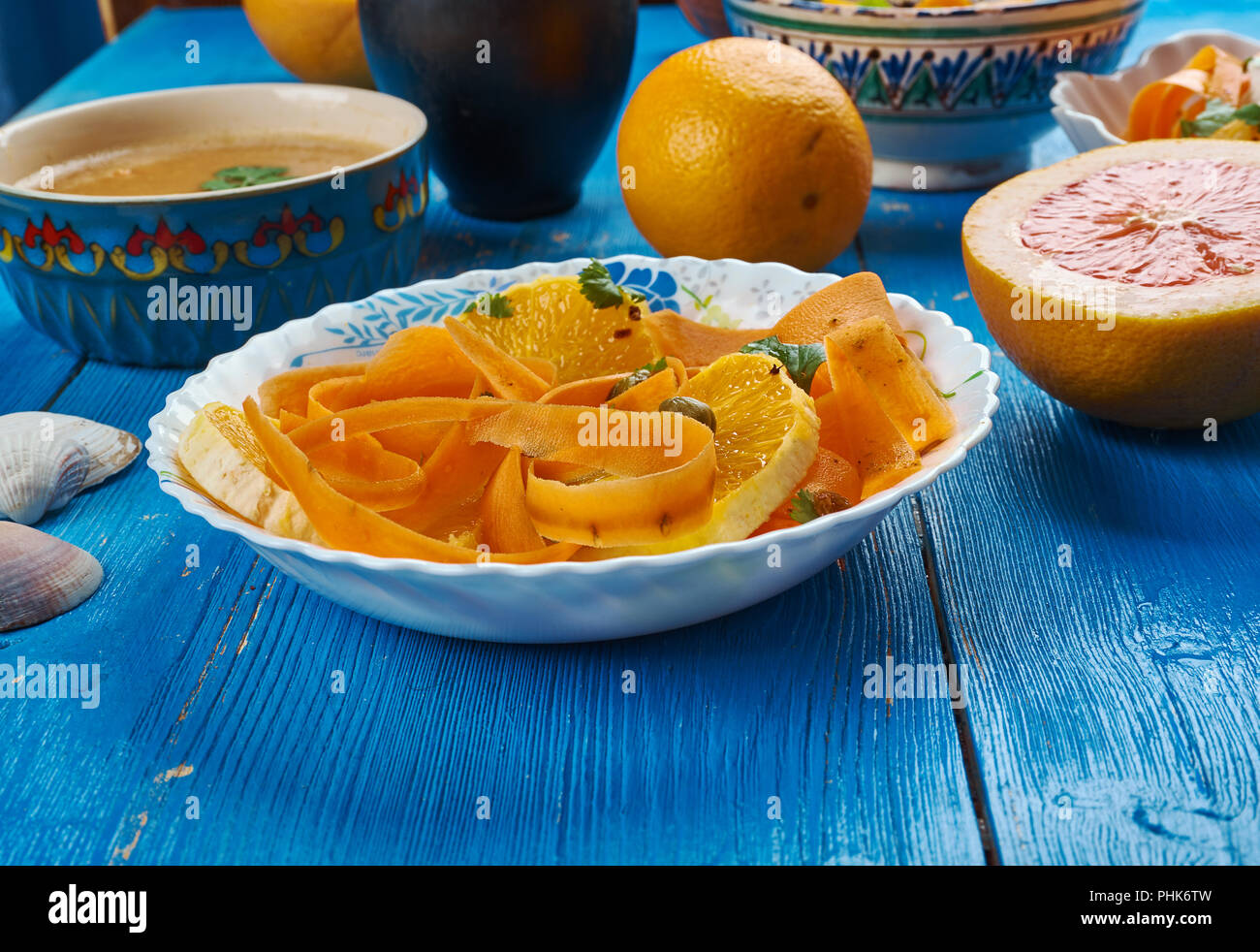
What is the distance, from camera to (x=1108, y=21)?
148 centimetres

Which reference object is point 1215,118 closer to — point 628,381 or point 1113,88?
point 1113,88

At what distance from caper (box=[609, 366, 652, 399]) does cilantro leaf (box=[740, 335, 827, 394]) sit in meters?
0.08

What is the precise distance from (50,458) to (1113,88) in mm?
1288

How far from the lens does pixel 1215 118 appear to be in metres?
1.30

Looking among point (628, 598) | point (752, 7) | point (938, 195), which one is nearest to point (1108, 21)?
point (938, 195)

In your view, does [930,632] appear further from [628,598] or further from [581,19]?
[581,19]

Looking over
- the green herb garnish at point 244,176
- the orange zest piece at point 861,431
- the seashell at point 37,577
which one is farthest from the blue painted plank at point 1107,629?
the green herb garnish at point 244,176

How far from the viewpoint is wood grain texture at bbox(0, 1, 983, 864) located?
0.67 metres

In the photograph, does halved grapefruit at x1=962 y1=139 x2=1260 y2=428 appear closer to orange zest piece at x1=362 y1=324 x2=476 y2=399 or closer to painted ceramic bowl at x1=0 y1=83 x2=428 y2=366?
orange zest piece at x1=362 y1=324 x2=476 y2=399

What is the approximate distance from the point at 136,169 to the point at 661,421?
883 millimetres

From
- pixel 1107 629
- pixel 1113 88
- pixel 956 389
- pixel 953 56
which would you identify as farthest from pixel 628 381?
pixel 1113 88

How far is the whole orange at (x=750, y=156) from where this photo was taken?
1266mm

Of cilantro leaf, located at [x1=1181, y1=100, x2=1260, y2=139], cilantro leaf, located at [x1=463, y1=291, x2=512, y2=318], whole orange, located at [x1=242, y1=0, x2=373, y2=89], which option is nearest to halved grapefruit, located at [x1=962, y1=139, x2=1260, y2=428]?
cilantro leaf, located at [x1=1181, y1=100, x2=1260, y2=139]
